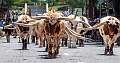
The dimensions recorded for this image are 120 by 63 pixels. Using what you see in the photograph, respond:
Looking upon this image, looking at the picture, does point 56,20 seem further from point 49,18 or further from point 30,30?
point 30,30

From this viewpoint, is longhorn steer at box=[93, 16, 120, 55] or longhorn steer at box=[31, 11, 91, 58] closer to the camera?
longhorn steer at box=[31, 11, 91, 58]

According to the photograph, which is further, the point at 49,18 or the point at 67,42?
the point at 67,42

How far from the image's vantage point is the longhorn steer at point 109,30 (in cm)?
2598

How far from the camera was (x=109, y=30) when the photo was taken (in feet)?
85.8

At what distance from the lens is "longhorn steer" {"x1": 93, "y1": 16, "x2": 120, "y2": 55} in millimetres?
25984

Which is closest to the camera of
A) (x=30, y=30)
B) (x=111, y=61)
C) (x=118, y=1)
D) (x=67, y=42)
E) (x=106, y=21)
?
(x=111, y=61)

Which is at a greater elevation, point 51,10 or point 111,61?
point 51,10

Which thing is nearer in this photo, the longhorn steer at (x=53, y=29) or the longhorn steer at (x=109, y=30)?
the longhorn steer at (x=53, y=29)

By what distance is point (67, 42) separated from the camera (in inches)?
1300

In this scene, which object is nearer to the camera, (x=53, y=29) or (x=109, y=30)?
(x=53, y=29)

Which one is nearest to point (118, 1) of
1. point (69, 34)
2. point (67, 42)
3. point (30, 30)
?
point (67, 42)

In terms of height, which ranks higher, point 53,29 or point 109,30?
point 53,29

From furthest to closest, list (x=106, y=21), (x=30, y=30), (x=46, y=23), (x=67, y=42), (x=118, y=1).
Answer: (x=118, y=1) < (x=67, y=42) < (x=30, y=30) < (x=106, y=21) < (x=46, y=23)

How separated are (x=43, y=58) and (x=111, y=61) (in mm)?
2970
